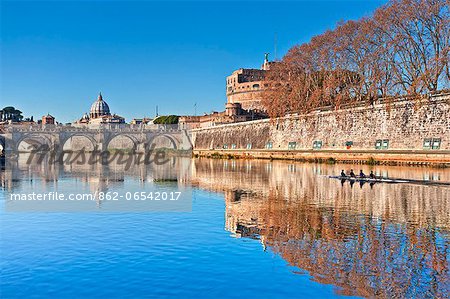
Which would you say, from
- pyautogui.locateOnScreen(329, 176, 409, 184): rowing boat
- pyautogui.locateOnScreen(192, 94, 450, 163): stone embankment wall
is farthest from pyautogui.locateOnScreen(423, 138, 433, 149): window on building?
pyautogui.locateOnScreen(329, 176, 409, 184): rowing boat

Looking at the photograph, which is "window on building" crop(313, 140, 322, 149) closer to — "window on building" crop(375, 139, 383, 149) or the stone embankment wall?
the stone embankment wall

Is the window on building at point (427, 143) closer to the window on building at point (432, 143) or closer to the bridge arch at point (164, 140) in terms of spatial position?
the window on building at point (432, 143)

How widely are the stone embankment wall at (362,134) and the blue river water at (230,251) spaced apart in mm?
25090

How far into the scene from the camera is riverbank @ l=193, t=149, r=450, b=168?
46.9m

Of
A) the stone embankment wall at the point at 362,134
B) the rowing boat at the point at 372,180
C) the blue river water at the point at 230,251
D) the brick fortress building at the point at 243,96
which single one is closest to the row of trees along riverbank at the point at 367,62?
the stone embankment wall at the point at 362,134

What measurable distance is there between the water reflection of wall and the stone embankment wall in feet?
64.6

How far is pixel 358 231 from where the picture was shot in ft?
58.2

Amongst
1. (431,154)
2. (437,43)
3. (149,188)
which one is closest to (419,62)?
(437,43)

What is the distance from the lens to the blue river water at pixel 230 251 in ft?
39.0

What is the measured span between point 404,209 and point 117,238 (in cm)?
1228

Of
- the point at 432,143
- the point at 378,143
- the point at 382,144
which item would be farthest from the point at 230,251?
the point at 378,143

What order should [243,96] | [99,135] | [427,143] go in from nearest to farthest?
[427,143] → [99,135] → [243,96]

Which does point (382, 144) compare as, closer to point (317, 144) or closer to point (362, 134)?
point (362, 134)

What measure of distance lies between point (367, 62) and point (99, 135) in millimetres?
92586
